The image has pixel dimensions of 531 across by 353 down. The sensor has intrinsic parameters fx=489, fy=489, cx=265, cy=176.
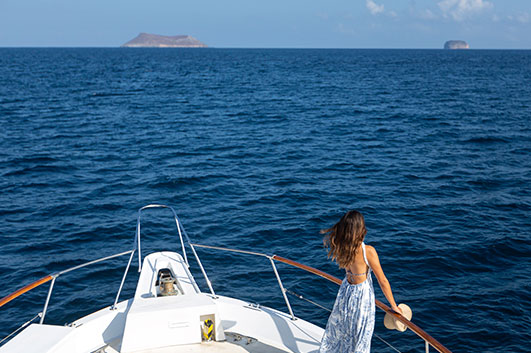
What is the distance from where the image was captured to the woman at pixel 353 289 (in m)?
4.49

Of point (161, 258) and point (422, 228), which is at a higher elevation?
point (161, 258)

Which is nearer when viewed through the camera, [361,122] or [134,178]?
[134,178]

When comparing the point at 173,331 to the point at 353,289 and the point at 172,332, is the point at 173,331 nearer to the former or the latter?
the point at 172,332

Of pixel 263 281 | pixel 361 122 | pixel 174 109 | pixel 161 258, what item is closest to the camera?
pixel 161 258

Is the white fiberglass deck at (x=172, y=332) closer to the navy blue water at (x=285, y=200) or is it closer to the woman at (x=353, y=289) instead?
the woman at (x=353, y=289)

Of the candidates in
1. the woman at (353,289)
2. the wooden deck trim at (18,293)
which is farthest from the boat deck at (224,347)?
the wooden deck trim at (18,293)

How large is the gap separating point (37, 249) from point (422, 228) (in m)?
10.7

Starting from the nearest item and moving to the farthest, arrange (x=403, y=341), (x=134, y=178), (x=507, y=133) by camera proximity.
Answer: (x=403, y=341) → (x=134, y=178) → (x=507, y=133)

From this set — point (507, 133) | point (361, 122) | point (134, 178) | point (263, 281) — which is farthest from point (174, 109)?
point (263, 281)

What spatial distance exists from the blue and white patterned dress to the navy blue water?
4399mm

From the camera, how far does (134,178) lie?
19.2 m

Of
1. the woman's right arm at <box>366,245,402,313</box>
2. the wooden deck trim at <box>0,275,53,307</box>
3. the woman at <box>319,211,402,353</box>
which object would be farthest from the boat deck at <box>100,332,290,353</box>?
the woman's right arm at <box>366,245,402,313</box>

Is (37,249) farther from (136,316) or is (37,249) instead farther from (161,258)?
(136,316)

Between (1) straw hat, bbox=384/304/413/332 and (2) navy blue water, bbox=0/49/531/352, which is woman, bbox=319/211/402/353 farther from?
(2) navy blue water, bbox=0/49/531/352
